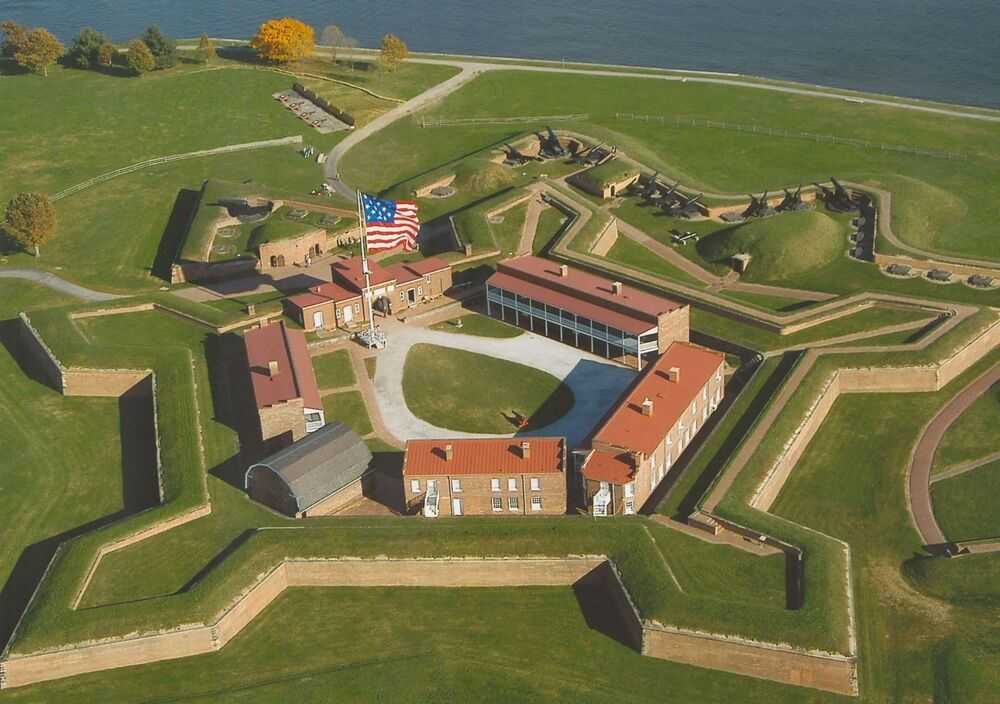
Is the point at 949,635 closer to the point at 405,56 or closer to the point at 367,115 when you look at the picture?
the point at 367,115

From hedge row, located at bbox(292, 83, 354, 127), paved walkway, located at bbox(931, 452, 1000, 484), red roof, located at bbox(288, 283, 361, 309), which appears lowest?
paved walkway, located at bbox(931, 452, 1000, 484)

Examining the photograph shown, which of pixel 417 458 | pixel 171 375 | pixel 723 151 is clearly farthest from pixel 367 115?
pixel 417 458

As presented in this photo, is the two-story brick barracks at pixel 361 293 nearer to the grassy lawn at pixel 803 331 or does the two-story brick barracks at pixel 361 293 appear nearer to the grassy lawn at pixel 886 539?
the grassy lawn at pixel 803 331

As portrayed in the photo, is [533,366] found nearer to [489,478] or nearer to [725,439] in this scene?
[725,439]

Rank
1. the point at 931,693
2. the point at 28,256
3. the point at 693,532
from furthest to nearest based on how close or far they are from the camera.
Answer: the point at 28,256 < the point at 693,532 < the point at 931,693

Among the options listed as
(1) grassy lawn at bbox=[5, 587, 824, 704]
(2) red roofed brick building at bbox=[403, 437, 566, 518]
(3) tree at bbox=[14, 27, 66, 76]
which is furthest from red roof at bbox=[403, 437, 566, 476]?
(3) tree at bbox=[14, 27, 66, 76]

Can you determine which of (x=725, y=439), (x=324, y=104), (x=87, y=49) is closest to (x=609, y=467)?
(x=725, y=439)

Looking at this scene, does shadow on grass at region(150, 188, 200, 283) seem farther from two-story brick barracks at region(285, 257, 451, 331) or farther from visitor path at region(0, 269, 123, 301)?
two-story brick barracks at region(285, 257, 451, 331)
